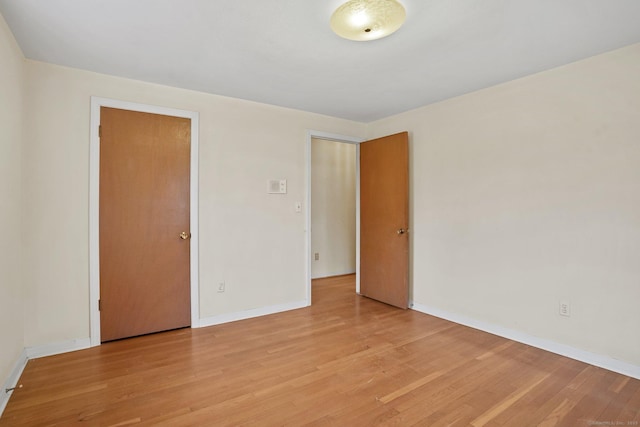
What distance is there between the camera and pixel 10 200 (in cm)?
209

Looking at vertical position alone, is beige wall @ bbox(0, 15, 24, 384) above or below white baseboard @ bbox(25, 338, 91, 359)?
above

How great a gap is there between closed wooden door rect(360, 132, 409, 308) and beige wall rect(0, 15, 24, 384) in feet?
11.1

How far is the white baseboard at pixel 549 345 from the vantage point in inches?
88.2

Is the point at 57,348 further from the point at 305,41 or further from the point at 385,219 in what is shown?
the point at 385,219

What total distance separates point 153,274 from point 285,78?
219 cm

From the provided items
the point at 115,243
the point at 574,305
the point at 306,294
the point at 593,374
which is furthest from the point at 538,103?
the point at 115,243

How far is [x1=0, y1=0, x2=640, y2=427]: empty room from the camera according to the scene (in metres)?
1.88

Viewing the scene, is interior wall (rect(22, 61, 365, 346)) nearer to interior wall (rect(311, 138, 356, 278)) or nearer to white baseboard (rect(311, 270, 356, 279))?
interior wall (rect(311, 138, 356, 278))

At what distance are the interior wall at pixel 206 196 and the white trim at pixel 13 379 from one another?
149 millimetres

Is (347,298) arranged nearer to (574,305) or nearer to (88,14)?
(574,305)

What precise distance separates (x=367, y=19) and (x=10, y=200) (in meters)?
2.60

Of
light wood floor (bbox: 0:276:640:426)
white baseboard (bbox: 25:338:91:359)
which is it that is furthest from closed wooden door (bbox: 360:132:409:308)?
white baseboard (bbox: 25:338:91:359)

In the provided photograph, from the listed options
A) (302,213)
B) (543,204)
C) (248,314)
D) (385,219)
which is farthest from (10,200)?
(543,204)

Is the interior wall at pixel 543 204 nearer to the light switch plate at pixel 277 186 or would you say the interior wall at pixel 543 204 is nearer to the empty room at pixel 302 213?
the empty room at pixel 302 213
